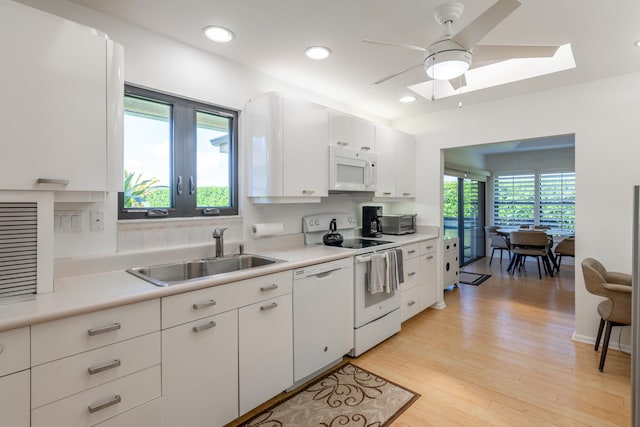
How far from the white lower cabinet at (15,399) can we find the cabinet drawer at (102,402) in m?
0.03

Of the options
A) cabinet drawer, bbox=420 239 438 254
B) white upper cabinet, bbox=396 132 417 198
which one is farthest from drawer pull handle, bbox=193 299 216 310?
white upper cabinet, bbox=396 132 417 198

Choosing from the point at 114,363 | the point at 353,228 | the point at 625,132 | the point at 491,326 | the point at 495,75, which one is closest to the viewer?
the point at 114,363

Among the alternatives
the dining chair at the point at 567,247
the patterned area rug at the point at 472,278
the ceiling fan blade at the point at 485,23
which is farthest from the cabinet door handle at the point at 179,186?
the dining chair at the point at 567,247

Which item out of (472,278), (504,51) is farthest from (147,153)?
(472,278)

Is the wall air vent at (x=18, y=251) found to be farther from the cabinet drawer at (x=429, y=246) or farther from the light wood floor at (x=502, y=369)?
the cabinet drawer at (x=429, y=246)

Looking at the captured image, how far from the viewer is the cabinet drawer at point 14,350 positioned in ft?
3.68

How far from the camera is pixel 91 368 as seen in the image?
1312mm

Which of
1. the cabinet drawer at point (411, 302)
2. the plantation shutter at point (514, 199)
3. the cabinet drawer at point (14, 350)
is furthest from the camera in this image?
the plantation shutter at point (514, 199)

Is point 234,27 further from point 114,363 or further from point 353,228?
point 353,228

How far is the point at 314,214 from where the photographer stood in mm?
3240

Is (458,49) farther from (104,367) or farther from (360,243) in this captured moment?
(104,367)

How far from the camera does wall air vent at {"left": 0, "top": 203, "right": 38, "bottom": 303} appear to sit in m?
1.35

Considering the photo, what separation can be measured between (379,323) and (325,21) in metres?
2.46

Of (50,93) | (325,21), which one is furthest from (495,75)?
(50,93)
